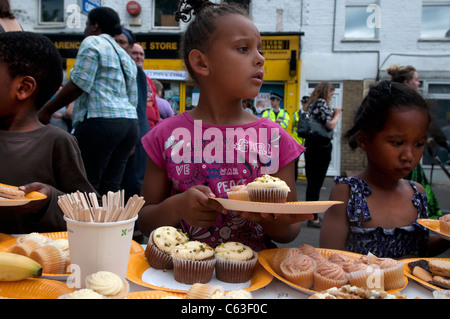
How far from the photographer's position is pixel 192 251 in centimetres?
136

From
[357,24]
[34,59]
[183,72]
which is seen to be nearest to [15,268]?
[34,59]

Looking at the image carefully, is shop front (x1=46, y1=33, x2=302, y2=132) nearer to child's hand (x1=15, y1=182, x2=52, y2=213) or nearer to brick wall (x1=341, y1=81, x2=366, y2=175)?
brick wall (x1=341, y1=81, x2=366, y2=175)

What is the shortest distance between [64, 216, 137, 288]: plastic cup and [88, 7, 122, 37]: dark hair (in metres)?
3.31

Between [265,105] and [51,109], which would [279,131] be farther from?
[265,105]

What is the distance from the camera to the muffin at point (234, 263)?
4.26ft

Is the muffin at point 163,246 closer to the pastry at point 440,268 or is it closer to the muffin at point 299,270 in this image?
the muffin at point 299,270

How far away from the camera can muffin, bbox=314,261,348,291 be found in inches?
46.4

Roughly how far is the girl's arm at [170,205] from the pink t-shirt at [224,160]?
0.21 feet

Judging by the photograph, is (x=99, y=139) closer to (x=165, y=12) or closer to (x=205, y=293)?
(x=205, y=293)

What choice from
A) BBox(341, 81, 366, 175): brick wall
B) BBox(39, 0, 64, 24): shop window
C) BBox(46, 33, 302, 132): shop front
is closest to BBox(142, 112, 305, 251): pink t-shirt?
BBox(46, 33, 302, 132): shop front

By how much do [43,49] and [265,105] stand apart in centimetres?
1193

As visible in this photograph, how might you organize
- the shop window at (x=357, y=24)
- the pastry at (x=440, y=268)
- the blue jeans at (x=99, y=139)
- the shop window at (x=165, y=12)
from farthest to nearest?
the shop window at (x=165, y=12)
the shop window at (x=357, y=24)
the blue jeans at (x=99, y=139)
the pastry at (x=440, y=268)

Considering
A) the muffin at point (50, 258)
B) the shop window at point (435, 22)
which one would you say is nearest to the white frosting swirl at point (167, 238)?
the muffin at point (50, 258)
